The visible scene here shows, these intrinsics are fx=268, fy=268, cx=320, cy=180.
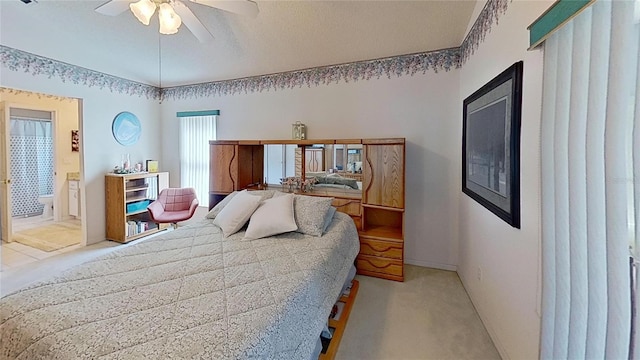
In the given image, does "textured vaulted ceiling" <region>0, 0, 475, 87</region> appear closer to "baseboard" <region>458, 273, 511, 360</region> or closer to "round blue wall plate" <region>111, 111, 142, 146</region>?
"round blue wall plate" <region>111, 111, 142, 146</region>

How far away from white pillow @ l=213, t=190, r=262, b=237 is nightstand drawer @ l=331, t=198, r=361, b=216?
1.00m

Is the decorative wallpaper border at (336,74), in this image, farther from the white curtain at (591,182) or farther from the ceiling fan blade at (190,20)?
the white curtain at (591,182)

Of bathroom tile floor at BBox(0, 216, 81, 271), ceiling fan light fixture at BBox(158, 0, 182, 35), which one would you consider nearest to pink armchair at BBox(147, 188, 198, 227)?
bathroom tile floor at BBox(0, 216, 81, 271)

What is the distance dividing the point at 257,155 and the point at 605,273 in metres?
3.60

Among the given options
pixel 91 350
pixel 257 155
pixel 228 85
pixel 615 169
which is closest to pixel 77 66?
pixel 228 85

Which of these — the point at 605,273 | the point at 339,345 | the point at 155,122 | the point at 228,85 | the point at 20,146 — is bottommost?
the point at 339,345

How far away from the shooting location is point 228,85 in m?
4.20

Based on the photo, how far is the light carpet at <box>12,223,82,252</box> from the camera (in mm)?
3841

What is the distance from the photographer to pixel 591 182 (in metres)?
0.93

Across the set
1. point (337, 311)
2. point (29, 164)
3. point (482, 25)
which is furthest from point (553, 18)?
point (29, 164)

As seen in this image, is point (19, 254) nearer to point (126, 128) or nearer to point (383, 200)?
point (126, 128)

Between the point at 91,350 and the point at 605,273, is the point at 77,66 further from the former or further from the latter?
the point at 605,273

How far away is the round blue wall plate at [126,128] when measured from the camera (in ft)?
13.4

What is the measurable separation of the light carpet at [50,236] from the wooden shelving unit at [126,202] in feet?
1.97
